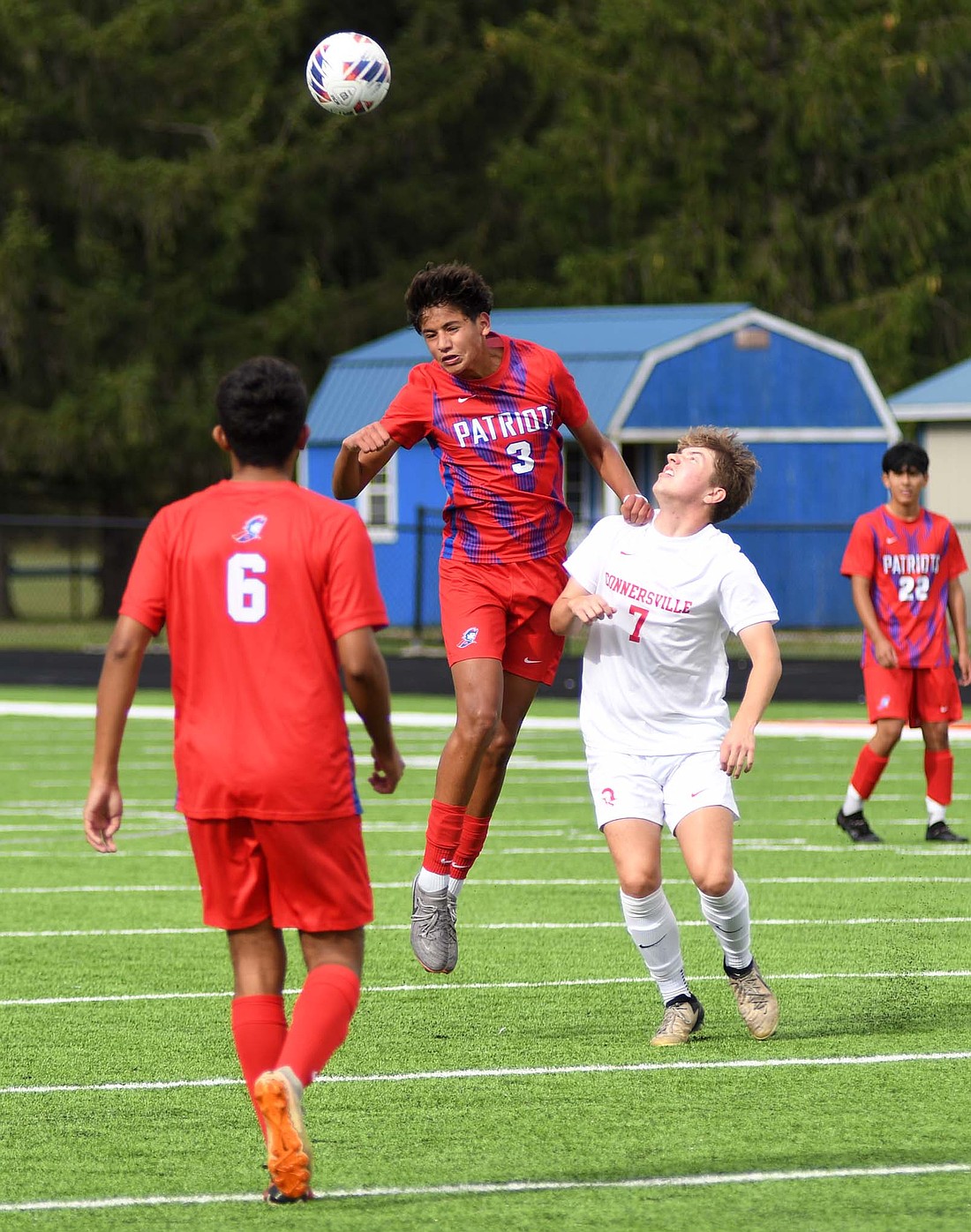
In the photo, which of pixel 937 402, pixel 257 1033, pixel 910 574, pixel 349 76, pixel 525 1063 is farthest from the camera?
pixel 937 402

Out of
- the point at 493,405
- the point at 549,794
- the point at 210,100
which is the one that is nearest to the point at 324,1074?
the point at 493,405

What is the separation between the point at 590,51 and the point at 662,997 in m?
39.2

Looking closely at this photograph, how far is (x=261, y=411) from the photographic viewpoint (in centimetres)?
471

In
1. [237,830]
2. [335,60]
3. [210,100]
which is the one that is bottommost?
[237,830]

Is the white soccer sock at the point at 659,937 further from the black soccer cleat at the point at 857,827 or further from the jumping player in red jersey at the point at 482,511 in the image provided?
the black soccer cleat at the point at 857,827

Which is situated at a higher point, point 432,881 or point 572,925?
point 432,881

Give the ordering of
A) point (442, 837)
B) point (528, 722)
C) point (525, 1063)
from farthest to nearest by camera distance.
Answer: point (528, 722) → point (442, 837) → point (525, 1063)

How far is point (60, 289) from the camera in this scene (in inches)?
1604

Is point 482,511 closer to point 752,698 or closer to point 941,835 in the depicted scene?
point 752,698

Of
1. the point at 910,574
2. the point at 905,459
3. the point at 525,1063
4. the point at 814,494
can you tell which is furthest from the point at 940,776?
the point at 814,494

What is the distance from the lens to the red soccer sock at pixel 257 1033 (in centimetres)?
478

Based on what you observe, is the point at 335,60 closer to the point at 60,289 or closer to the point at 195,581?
the point at 195,581

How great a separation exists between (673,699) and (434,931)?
1320mm

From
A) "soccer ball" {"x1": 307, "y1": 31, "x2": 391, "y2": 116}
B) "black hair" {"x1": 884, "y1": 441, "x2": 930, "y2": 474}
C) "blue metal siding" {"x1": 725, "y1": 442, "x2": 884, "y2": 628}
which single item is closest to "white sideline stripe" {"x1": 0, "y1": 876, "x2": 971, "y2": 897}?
"black hair" {"x1": 884, "y1": 441, "x2": 930, "y2": 474}
